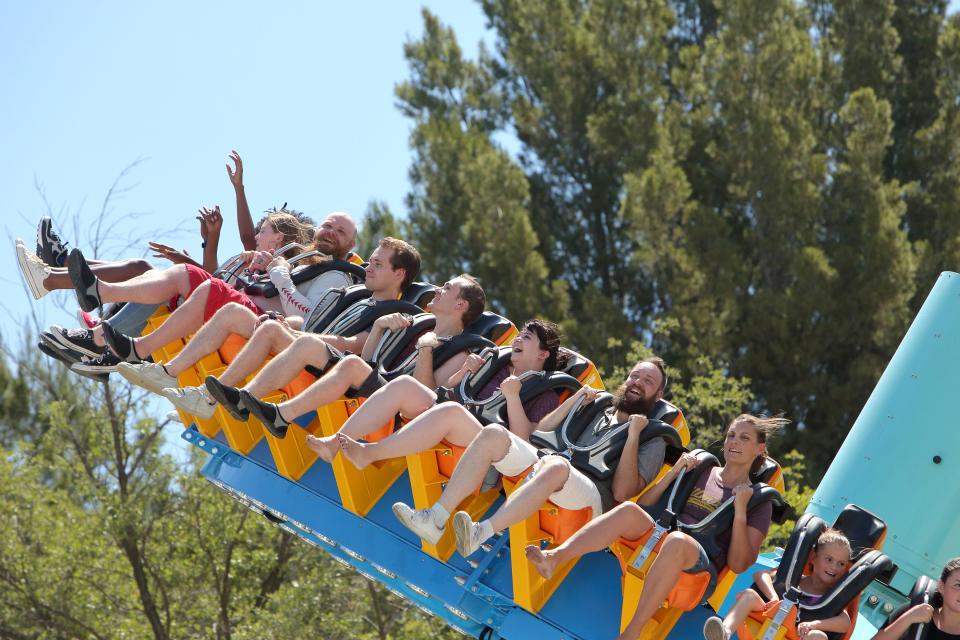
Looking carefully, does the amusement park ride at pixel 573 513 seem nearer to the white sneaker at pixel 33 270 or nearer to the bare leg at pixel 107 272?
the bare leg at pixel 107 272

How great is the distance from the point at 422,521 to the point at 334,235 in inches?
90.3

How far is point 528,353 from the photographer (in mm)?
5074

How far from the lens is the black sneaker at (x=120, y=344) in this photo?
5523 mm

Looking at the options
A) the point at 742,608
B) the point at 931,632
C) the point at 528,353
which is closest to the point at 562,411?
the point at 528,353

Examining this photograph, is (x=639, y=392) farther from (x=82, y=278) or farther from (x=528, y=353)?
(x=82, y=278)

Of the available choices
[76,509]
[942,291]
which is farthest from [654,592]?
[76,509]

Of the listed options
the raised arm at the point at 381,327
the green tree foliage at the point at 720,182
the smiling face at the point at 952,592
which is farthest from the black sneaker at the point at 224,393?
the green tree foliage at the point at 720,182

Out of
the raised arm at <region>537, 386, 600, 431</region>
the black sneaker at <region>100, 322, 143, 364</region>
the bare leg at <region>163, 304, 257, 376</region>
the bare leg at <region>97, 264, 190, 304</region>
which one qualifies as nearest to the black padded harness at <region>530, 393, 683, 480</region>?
the raised arm at <region>537, 386, 600, 431</region>

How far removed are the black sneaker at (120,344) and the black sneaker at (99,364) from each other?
11 cm

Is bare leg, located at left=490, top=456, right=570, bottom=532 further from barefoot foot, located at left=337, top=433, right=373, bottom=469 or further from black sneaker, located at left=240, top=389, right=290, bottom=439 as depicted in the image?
black sneaker, located at left=240, top=389, right=290, bottom=439

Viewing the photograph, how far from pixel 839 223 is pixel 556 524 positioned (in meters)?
11.5

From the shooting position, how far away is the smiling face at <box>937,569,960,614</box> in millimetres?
4207

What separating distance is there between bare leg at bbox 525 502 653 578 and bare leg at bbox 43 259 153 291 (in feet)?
9.40

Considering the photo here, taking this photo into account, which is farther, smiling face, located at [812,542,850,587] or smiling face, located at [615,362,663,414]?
Result: smiling face, located at [615,362,663,414]
